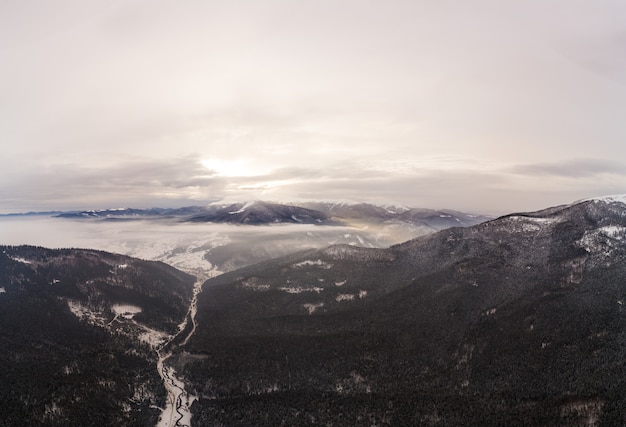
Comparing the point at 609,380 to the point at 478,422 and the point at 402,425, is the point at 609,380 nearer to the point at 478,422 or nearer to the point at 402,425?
the point at 478,422

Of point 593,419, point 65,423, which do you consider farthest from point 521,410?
point 65,423

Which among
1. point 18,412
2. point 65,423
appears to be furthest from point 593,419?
point 18,412

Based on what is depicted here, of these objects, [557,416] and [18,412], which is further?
[18,412]

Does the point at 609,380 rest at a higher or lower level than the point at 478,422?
higher

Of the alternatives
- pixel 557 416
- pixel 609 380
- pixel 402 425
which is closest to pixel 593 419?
pixel 557 416

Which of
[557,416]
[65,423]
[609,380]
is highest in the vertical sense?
[609,380]

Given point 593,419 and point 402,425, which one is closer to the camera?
point 593,419

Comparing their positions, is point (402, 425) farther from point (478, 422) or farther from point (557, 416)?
point (557, 416)

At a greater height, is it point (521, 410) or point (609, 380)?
point (609, 380)
